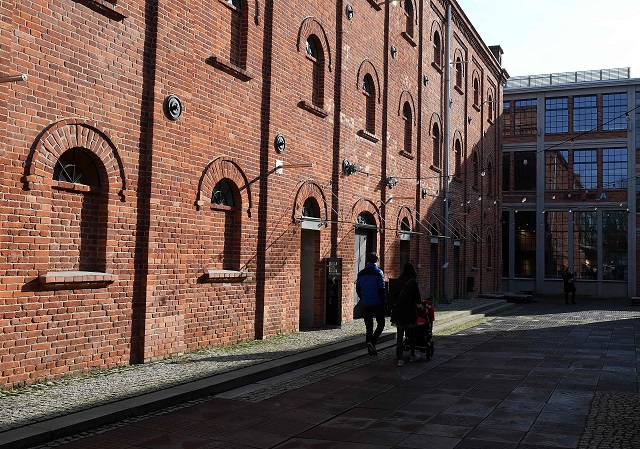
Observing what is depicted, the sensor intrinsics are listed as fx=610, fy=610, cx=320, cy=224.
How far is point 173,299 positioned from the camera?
9.41 metres

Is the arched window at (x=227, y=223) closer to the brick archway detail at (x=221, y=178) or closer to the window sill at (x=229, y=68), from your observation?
the brick archway detail at (x=221, y=178)

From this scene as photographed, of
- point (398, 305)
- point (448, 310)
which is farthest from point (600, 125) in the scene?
point (398, 305)

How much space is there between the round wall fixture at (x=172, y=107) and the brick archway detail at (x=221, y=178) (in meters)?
1.11

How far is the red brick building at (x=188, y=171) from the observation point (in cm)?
727

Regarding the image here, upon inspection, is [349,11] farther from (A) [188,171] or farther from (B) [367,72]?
(A) [188,171]

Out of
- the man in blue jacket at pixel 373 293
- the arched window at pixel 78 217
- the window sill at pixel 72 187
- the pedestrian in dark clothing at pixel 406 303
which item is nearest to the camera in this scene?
the window sill at pixel 72 187

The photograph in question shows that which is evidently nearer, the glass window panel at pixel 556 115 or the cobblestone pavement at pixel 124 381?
the cobblestone pavement at pixel 124 381

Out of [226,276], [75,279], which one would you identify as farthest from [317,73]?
[75,279]

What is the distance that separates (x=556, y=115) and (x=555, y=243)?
852cm

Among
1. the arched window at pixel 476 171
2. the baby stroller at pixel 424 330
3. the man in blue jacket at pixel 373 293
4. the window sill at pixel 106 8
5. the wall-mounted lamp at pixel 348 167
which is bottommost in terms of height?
the baby stroller at pixel 424 330

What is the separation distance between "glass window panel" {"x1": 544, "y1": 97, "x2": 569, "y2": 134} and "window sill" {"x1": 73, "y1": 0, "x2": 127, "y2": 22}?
36.9m

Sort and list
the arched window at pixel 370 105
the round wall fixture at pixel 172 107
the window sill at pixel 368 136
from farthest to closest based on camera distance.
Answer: the arched window at pixel 370 105 < the window sill at pixel 368 136 < the round wall fixture at pixel 172 107

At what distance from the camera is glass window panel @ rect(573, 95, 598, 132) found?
39.6 meters

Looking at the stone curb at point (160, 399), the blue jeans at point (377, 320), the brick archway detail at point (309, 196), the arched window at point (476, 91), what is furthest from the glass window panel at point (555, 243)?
the blue jeans at point (377, 320)
